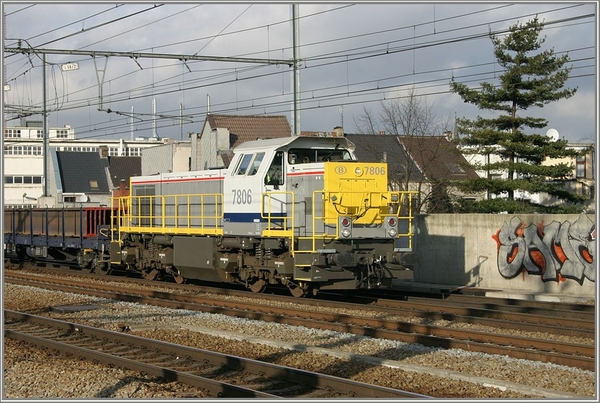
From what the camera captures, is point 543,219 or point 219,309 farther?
point 543,219

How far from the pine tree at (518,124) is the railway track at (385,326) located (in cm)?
1374

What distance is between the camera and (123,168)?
67.9 m

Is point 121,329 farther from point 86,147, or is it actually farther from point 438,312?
point 86,147

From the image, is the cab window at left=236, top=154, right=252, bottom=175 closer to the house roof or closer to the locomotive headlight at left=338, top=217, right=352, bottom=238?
the locomotive headlight at left=338, top=217, right=352, bottom=238

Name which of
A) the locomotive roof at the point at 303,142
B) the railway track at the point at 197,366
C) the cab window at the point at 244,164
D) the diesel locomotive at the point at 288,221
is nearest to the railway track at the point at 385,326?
the diesel locomotive at the point at 288,221

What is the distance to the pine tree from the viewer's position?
28172mm

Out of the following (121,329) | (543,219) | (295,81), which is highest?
(295,81)

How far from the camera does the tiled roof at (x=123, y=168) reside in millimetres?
66375

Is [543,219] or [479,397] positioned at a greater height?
[543,219]

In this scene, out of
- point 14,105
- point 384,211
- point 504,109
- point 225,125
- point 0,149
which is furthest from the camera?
point 225,125

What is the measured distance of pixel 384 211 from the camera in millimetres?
17297

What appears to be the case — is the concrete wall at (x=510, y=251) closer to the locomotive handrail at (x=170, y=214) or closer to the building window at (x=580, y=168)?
the locomotive handrail at (x=170, y=214)

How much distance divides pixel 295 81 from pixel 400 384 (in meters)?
13.2

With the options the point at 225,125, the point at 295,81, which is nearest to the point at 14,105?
the point at 225,125
